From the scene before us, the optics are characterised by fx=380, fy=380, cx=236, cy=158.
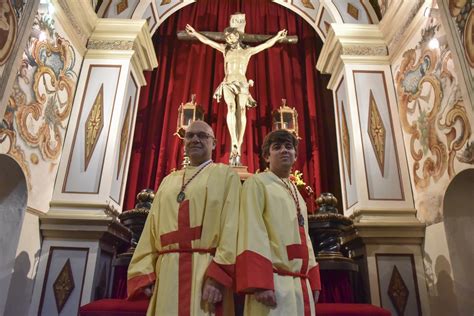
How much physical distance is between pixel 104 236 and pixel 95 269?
0.30 metres

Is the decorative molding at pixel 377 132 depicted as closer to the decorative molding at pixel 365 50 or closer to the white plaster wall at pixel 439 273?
the decorative molding at pixel 365 50

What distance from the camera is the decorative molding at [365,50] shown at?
4496 mm

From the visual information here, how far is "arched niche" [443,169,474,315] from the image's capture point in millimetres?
2959

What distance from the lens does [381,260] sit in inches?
135

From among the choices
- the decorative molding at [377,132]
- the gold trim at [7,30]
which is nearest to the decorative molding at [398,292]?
the decorative molding at [377,132]

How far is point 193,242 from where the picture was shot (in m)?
1.72

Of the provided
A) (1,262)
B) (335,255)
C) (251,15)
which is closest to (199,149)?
(335,255)

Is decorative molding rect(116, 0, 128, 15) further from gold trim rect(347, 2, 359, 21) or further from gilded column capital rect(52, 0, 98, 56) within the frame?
gold trim rect(347, 2, 359, 21)

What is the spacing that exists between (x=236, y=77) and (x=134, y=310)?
3.07 metres

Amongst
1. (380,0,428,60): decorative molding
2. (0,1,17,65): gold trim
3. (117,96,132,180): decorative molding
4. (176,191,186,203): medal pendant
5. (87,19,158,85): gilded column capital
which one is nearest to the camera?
(176,191,186,203): medal pendant

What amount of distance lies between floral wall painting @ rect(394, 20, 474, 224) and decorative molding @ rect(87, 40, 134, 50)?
10.2 ft

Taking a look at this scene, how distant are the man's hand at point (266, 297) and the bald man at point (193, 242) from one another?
0.42 feet

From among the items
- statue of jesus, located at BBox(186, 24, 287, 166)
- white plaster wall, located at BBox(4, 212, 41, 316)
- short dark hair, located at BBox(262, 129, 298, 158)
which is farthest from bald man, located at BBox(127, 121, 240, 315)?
statue of jesus, located at BBox(186, 24, 287, 166)

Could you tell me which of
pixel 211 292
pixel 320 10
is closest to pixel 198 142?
pixel 211 292
